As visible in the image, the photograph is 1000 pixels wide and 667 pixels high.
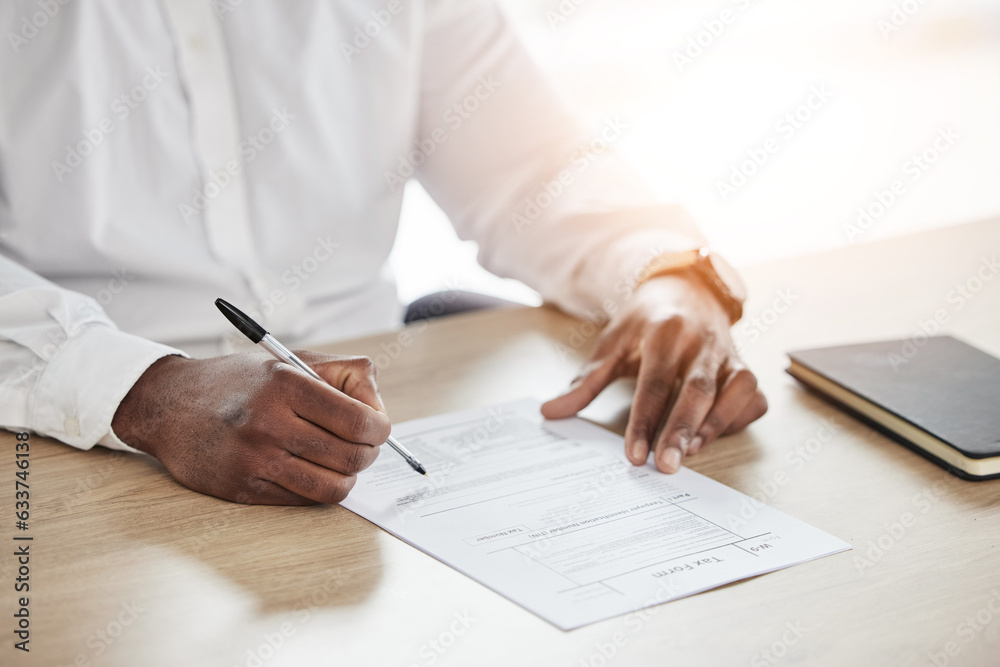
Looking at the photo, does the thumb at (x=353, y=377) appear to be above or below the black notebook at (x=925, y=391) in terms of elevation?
below

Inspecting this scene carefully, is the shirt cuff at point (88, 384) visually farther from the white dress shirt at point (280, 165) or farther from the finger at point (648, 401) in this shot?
the finger at point (648, 401)

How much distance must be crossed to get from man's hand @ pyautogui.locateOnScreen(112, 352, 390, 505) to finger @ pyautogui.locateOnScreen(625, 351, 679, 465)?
A: 0.87 feet

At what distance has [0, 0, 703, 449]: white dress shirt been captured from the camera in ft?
3.93

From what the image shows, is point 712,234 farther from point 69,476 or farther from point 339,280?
point 69,476

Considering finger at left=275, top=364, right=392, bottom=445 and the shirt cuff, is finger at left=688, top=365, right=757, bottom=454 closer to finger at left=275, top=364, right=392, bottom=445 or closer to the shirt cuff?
finger at left=275, top=364, right=392, bottom=445

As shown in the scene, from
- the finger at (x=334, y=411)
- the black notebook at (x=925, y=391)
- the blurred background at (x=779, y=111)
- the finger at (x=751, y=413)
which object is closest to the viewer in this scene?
the finger at (x=334, y=411)

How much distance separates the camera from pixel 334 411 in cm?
76

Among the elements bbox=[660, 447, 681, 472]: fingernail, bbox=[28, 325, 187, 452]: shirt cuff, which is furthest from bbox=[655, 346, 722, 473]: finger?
bbox=[28, 325, 187, 452]: shirt cuff

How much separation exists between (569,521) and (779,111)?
2.98m

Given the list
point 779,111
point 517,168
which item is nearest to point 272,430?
point 517,168

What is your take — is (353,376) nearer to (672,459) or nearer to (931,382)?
(672,459)

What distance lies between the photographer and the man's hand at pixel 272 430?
0.76 meters

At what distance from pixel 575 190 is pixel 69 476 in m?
0.87

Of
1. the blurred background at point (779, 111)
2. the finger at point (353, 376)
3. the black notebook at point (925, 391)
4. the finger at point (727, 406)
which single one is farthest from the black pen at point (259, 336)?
the blurred background at point (779, 111)
